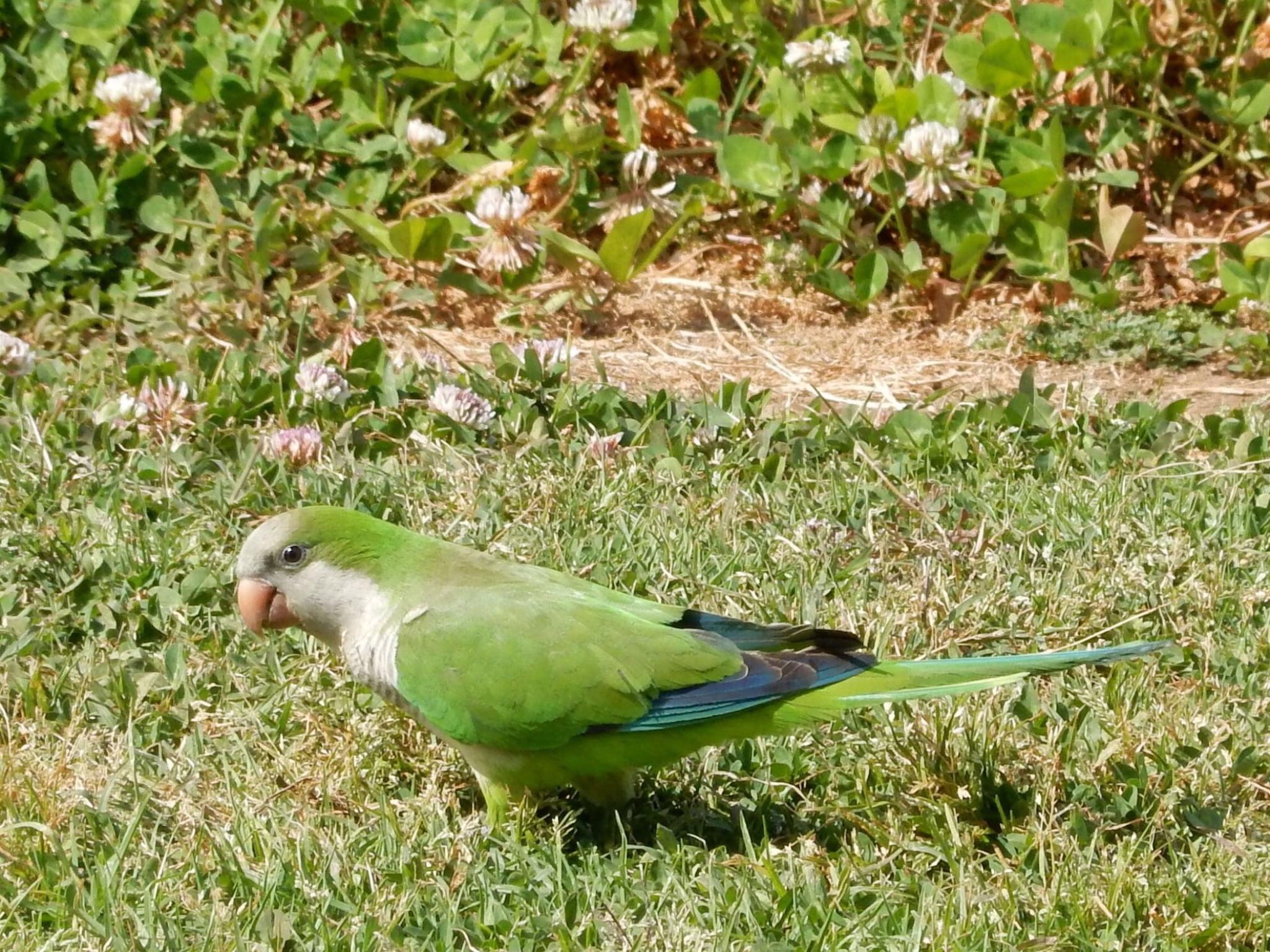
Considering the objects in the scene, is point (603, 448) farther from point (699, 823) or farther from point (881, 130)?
point (881, 130)

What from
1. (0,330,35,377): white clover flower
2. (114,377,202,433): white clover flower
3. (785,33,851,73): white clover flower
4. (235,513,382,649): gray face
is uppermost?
(785,33,851,73): white clover flower

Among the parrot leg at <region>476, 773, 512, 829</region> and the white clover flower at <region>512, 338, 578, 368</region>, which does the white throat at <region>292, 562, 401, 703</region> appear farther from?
the white clover flower at <region>512, 338, 578, 368</region>

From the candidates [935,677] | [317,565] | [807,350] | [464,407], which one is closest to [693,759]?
Answer: [935,677]

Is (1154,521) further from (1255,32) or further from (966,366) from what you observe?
(1255,32)

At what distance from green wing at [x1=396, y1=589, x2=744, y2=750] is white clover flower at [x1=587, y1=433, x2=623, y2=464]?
44.2 inches

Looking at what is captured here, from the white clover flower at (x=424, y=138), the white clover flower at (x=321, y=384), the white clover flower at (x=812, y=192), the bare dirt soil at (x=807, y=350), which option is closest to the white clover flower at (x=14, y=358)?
the white clover flower at (x=321, y=384)

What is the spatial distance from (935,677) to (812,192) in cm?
268

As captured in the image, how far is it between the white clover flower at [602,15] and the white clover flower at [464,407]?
5.13 feet

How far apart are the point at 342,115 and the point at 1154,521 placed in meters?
2.80

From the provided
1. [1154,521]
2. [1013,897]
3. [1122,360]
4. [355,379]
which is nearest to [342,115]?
[355,379]

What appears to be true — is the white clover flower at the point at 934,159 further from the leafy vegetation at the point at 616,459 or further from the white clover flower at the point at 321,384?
the white clover flower at the point at 321,384

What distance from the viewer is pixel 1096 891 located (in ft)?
8.10

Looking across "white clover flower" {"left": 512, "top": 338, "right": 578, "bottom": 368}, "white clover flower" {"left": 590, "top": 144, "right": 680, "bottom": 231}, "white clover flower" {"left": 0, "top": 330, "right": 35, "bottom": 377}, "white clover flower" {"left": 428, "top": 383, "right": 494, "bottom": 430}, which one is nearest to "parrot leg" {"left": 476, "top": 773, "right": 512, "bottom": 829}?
"white clover flower" {"left": 428, "top": 383, "right": 494, "bottom": 430}

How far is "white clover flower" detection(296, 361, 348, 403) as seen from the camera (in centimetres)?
399
